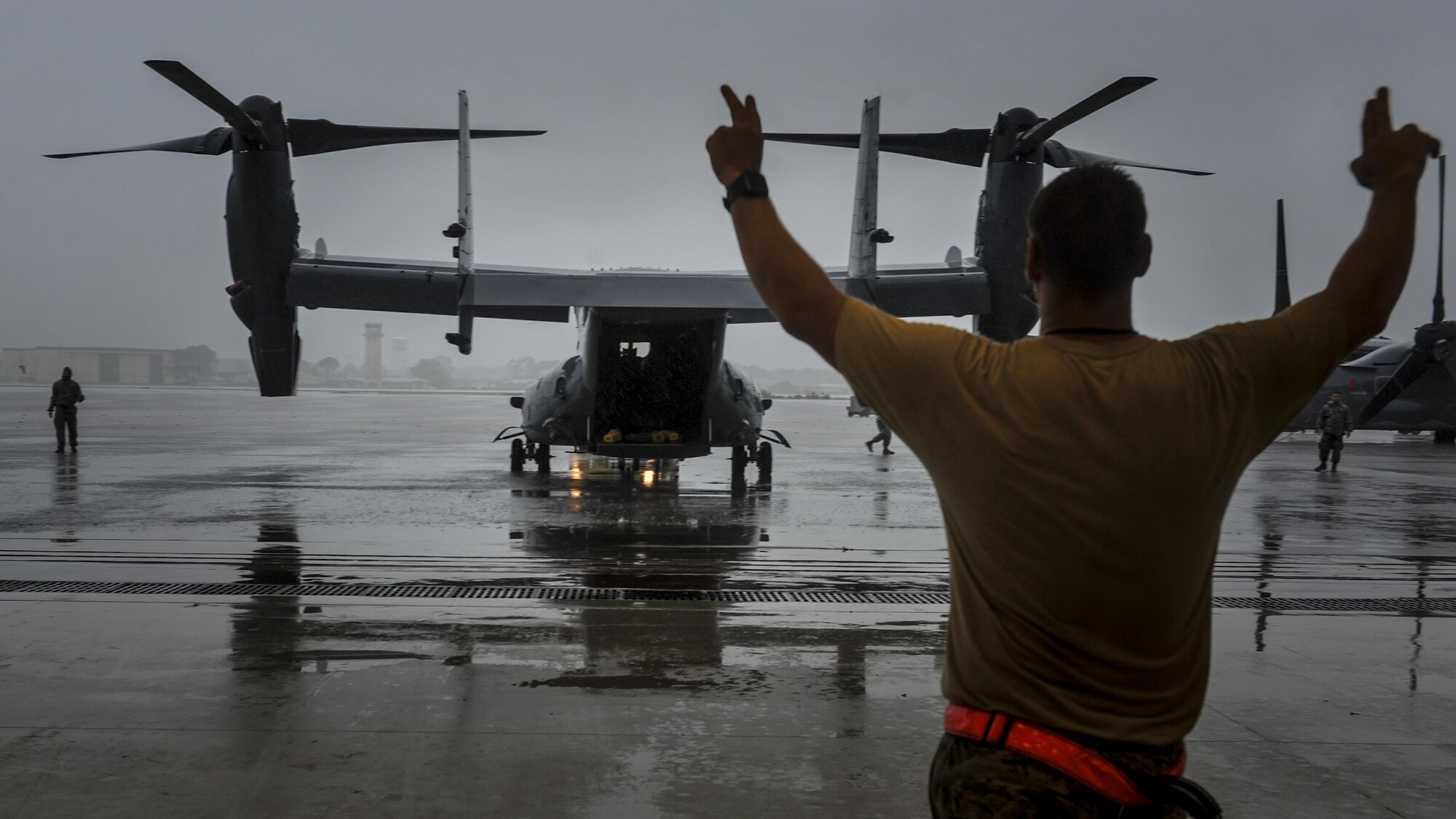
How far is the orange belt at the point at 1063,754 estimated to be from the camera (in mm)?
1617

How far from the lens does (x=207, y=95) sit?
10.2 m

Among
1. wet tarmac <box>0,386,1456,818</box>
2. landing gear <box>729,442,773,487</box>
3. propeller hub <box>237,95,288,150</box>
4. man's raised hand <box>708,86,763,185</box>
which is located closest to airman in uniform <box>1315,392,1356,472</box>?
wet tarmac <box>0,386,1456,818</box>

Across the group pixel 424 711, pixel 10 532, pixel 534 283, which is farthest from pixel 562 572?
pixel 10 532

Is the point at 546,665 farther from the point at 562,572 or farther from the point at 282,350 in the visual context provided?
the point at 282,350

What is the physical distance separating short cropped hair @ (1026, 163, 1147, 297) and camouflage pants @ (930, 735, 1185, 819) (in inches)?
29.2

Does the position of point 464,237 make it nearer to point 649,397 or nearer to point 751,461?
point 649,397

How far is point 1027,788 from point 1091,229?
0.90 m

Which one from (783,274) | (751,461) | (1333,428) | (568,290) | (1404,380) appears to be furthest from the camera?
(1404,380)

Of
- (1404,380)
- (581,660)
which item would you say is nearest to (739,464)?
(581,660)

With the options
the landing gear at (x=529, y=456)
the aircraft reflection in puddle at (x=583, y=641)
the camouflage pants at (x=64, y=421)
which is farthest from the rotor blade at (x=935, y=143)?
the camouflage pants at (x=64, y=421)

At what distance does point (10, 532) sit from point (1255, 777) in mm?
10480

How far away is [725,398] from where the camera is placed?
14266mm

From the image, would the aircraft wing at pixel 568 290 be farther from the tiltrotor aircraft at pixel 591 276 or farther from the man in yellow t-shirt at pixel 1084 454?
the man in yellow t-shirt at pixel 1084 454

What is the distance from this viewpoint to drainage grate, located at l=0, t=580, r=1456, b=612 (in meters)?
7.23
